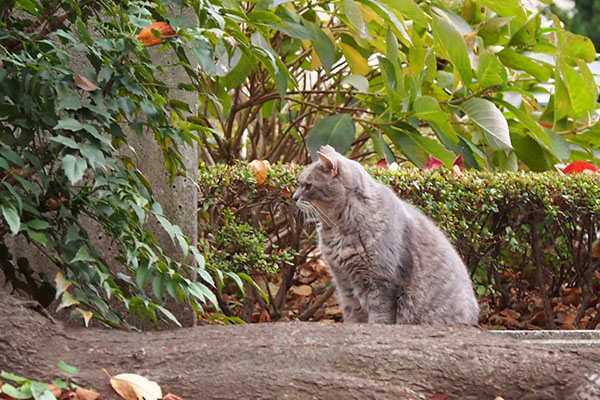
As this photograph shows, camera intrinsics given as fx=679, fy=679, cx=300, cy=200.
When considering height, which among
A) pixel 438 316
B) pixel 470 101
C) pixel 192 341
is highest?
pixel 470 101

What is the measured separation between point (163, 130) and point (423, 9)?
2.49 meters

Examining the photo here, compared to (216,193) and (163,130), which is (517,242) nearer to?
(216,193)

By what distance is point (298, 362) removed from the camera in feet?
6.61

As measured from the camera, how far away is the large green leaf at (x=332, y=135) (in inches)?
151

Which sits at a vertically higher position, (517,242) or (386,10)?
(386,10)

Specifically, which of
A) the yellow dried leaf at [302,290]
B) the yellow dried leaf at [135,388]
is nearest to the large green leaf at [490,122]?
the yellow dried leaf at [302,290]

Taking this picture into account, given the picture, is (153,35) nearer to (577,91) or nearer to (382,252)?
(382,252)

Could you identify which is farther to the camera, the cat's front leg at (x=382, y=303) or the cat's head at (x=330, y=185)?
the cat's head at (x=330, y=185)

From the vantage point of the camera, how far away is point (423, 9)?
417 cm

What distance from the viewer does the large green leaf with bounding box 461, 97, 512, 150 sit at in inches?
147

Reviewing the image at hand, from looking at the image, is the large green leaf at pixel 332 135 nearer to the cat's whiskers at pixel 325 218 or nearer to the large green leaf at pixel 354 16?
the large green leaf at pixel 354 16

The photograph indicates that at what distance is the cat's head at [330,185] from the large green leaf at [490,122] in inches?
38.5

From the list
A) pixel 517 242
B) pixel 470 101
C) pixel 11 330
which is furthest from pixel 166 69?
pixel 517 242

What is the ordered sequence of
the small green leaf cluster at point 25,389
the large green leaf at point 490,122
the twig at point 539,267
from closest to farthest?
the small green leaf cluster at point 25,389 → the twig at point 539,267 → the large green leaf at point 490,122
